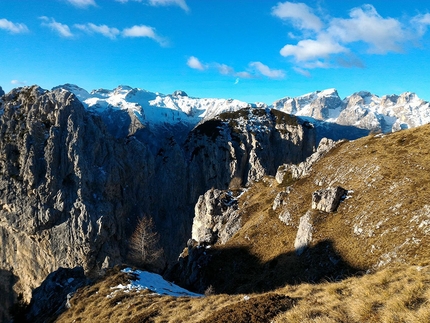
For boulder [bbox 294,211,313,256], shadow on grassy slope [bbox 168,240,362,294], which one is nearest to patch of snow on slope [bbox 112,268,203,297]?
shadow on grassy slope [bbox 168,240,362,294]

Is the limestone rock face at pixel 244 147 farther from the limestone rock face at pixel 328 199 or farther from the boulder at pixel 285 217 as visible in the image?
the limestone rock face at pixel 328 199

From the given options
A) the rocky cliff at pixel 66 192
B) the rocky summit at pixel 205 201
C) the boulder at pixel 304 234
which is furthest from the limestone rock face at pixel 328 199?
the rocky cliff at pixel 66 192

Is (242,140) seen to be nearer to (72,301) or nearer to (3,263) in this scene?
(3,263)

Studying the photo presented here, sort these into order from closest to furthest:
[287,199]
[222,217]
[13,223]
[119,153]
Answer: [287,199], [222,217], [13,223], [119,153]

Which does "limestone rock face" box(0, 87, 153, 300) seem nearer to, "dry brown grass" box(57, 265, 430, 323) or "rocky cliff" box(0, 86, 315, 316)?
"rocky cliff" box(0, 86, 315, 316)

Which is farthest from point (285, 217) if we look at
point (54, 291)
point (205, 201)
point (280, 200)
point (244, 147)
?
point (244, 147)

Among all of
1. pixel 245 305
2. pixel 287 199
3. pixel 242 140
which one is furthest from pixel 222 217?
pixel 242 140

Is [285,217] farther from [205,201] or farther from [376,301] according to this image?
[376,301]
